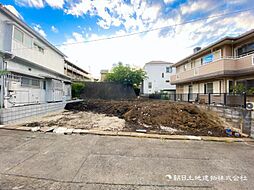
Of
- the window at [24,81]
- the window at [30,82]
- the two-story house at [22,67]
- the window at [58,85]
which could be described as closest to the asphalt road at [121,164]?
the two-story house at [22,67]

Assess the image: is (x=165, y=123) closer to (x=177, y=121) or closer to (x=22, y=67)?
(x=177, y=121)

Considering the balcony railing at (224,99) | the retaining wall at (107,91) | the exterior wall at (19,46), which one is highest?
the exterior wall at (19,46)

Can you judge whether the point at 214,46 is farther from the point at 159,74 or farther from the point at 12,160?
the point at 159,74

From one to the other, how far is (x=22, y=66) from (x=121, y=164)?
28.8ft

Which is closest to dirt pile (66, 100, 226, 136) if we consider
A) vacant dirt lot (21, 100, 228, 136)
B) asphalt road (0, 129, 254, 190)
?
vacant dirt lot (21, 100, 228, 136)

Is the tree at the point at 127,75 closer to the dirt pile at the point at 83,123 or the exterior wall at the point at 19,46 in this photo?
the exterior wall at the point at 19,46

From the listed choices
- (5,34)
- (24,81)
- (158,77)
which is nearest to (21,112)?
(24,81)

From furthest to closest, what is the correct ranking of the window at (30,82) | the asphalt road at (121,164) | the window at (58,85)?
the window at (58,85) < the window at (30,82) < the asphalt road at (121,164)

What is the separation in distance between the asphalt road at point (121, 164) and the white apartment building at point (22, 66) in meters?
3.26

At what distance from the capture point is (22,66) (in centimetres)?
817

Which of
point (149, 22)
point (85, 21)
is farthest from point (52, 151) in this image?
point (85, 21)

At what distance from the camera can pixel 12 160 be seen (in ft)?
9.26

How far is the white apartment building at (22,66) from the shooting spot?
21.2 ft

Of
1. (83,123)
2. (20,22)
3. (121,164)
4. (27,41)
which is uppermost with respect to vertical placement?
(20,22)
